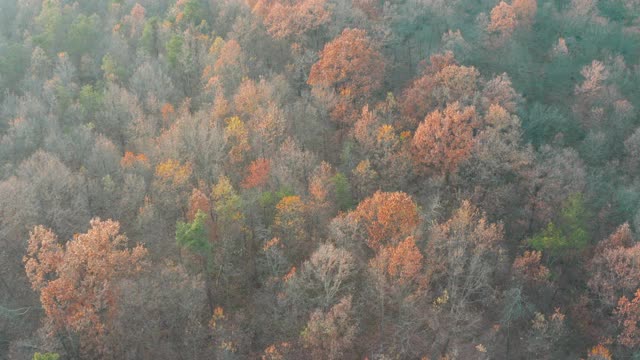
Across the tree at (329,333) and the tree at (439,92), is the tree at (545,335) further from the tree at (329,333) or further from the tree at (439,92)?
the tree at (439,92)

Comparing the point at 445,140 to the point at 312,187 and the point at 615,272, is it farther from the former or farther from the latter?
the point at 615,272

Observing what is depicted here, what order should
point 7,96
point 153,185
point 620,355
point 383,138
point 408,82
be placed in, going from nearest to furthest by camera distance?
point 620,355, point 153,185, point 383,138, point 7,96, point 408,82

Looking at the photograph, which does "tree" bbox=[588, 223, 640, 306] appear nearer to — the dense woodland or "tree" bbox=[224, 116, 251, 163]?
the dense woodland

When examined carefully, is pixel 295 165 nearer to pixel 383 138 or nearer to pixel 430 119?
pixel 383 138

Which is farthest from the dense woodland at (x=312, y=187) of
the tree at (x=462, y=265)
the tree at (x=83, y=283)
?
the tree at (x=462, y=265)

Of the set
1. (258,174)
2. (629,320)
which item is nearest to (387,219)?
(258,174)

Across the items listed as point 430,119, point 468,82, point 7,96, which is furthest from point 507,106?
point 7,96
